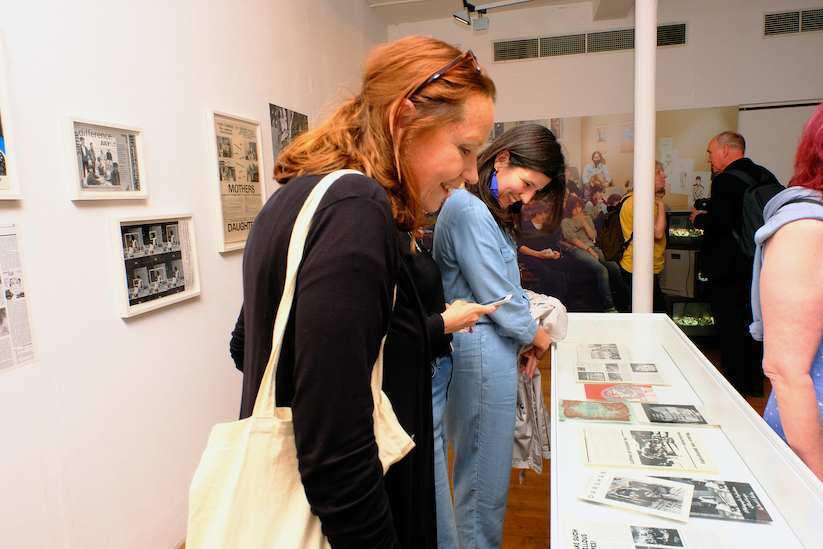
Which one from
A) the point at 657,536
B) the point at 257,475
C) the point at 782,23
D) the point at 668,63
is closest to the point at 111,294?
the point at 257,475

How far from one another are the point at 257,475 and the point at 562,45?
5.54 metres

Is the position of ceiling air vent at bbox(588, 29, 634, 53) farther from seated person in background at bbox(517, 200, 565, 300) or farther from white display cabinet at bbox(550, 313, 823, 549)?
white display cabinet at bbox(550, 313, 823, 549)

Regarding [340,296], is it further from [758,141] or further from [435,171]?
[758,141]

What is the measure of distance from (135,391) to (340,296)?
184 centimetres

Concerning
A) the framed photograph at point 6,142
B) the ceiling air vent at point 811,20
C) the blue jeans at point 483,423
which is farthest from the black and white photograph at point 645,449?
the ceiling air vent at point 811,20

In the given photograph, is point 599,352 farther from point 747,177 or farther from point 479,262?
point 747,177

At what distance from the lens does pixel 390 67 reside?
0.87 meters

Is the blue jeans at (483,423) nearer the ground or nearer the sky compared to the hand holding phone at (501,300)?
nearer the ground

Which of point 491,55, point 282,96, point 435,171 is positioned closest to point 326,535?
point 435,171

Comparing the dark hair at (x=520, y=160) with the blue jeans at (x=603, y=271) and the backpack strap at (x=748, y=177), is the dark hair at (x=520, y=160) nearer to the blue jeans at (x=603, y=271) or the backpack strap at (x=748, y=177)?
the backpack strap at (x=748, y=177)

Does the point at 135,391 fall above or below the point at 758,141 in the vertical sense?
below

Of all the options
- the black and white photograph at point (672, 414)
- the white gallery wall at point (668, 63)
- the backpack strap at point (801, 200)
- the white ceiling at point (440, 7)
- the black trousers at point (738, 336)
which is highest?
the white ceiling at point (440, 7)

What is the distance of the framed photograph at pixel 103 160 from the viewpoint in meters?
1.82

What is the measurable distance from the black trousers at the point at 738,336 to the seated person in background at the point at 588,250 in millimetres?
1346
